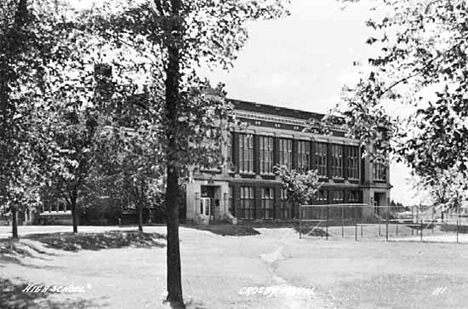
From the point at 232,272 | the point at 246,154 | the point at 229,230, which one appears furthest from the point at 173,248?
the point at 246,154

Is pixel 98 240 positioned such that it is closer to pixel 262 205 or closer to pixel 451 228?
pixel 262 205

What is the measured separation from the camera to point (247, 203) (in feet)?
224

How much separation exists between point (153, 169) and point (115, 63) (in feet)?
8.26

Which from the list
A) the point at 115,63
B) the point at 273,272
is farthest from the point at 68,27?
the point at 273,272

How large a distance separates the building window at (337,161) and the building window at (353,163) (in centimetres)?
189

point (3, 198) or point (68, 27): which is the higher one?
point (68, 27)

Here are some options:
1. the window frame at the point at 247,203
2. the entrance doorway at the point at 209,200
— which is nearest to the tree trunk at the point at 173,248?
the entrance doorway at the point at 209,200

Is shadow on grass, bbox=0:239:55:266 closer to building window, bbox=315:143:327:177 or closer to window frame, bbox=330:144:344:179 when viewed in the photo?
building window, bbox=315:143:327:177

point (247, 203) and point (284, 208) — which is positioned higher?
point (247, 203)

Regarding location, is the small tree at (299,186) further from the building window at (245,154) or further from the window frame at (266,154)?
the window frame at (266,154)

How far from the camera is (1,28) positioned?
50.5ft

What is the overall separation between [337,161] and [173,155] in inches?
2711

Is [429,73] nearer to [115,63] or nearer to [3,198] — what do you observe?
[115,63]

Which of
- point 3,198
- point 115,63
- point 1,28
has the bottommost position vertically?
point 3,198
